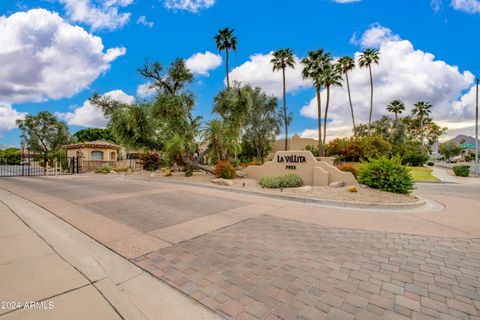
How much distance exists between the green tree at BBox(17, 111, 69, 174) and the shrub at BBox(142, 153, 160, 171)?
26.2m

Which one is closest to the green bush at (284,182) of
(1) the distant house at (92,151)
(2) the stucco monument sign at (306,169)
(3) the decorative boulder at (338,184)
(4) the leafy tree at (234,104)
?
(2) the stucco monument sign at (306,169)

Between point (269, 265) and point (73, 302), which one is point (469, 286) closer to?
point (269, 265)

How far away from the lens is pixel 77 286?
312 cm

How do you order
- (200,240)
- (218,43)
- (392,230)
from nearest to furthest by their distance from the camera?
(200,240) < (392,230) < (218,43)

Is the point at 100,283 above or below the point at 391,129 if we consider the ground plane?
below

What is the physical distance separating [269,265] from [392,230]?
397 centimetres

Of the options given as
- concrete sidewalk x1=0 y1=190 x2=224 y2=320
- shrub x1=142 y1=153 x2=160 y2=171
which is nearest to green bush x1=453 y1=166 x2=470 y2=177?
concrete sidewalk x1=0 y1=190 x2=224 y2=320

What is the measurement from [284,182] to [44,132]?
4913 cm

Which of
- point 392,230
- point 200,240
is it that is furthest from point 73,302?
point 392,230

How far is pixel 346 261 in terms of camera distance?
13.4 ft

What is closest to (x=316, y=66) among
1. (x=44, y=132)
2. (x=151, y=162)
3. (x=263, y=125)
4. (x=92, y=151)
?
Answer: (x=263, y=125)

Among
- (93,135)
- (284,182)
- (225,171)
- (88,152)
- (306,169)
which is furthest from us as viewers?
(93,135)

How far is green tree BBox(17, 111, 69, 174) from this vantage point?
4116cm

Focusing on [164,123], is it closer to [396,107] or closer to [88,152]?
[88,152]
